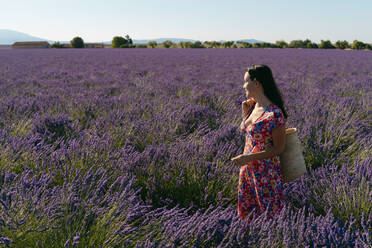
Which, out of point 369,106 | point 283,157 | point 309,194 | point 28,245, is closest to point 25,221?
point 28,245

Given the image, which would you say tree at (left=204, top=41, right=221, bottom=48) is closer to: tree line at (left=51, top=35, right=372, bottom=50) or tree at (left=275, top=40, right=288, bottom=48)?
tree line at (left=51, top=35, right=372, bottom=50)

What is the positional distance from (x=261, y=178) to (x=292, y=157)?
0.81ft

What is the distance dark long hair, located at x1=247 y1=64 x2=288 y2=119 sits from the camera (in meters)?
1.64

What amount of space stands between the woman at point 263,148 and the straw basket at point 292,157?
59 millimetres

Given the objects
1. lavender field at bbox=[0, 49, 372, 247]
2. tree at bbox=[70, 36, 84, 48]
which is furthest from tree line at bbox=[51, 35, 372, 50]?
lavender field at bbox=[0, 49, 372, 247]

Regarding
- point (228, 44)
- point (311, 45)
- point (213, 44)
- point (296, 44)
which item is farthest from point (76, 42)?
point (311, 45)

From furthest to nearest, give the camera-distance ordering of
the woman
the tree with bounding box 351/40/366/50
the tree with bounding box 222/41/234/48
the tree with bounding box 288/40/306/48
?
the tree with bounding box 222/41/234/48, the tree with bounding box 288/40/306/48, the tree with bounding box 351/40/366/50, the woman

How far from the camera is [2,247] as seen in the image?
1092 mm

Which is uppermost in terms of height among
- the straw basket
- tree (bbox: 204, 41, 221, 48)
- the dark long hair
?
tree (bbox: 204, 41, 221, 48)

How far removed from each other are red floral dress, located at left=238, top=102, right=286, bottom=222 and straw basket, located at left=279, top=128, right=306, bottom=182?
0.19 feet

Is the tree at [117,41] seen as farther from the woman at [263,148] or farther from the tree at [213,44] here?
the woman at [263,148]

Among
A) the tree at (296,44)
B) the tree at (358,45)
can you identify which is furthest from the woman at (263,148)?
the tree at (358,45)

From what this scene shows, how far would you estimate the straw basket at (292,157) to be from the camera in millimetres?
1676

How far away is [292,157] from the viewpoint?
170 cm
